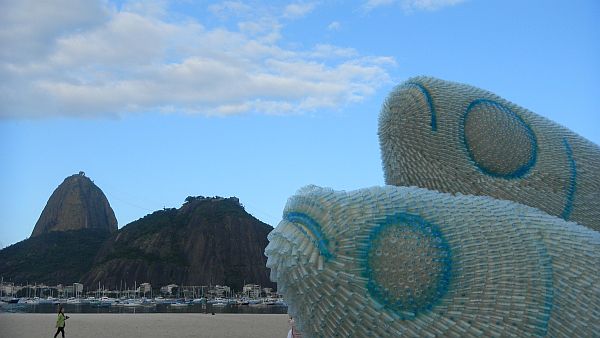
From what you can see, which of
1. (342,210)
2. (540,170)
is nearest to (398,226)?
(342,210)

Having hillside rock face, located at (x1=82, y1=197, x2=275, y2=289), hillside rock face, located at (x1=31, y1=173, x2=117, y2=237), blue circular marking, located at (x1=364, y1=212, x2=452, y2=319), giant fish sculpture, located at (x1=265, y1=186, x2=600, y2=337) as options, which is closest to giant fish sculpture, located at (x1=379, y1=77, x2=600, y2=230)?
giant fish sculpture, located at (x1=265, y1=186, x2=600, y2=337)

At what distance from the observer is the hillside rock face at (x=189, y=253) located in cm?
11269

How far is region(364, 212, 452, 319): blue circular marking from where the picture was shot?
19.2 feet

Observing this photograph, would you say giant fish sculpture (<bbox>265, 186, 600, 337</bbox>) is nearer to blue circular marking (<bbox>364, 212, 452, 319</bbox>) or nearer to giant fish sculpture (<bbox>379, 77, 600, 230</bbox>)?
blue circular marking (<bbox>364, 212, 452, 319</bbox>)

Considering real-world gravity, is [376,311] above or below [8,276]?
below

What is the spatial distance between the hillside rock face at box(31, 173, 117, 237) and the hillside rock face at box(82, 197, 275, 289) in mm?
26519

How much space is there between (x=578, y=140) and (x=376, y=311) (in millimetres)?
4829

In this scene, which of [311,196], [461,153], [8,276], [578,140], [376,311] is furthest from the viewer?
[8,276]

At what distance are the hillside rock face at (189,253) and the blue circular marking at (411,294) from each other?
107 m

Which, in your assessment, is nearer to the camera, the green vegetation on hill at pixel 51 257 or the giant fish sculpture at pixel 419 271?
the giant fish sculpture at pixel 419 271

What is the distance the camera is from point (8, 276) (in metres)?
120

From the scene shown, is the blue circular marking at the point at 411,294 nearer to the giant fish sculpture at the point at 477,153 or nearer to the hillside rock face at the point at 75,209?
the giant fish sculpture at the point at 477,153

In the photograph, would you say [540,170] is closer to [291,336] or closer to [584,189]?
[584,189]

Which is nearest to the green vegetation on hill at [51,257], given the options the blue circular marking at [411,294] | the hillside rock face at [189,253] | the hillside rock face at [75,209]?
the hillside rock face at [75,209]
